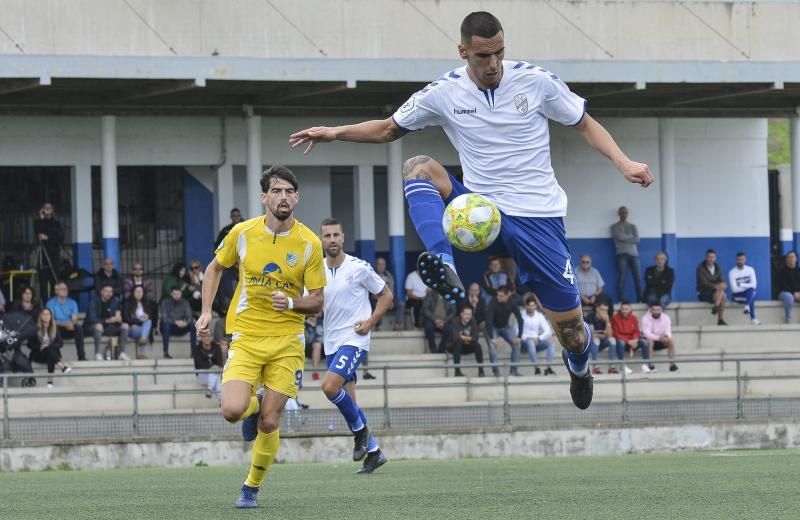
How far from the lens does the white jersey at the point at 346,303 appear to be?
13.9 meters

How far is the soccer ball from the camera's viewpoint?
28.1ft

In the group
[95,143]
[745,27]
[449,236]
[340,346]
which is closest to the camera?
[449,236]

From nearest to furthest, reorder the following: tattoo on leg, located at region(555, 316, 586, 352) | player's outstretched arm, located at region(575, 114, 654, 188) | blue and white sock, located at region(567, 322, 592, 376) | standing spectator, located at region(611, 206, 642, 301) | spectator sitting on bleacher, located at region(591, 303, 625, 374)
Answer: player's outstretched arm, located at region(575, 114, 654, 188)
tattoo on leg, located at region(555, 316, 586, 352)
blue and white sock, located at region(567, 322, 592, 376)
spectator sitting on bleacher, located at region(591, 303, 625, 374)
standing spectator, located at region(611, 206, 642, 301)

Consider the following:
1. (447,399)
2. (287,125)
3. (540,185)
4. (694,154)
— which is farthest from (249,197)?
(540,185)

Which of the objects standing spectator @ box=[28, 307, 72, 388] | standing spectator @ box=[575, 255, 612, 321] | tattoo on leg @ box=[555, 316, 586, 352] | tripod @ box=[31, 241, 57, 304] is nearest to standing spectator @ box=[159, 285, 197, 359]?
standing spectator @ box=[28, 307, 72, 388]

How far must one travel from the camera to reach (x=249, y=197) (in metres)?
23.6

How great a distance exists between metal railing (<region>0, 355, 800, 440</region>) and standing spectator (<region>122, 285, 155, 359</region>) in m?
2.31

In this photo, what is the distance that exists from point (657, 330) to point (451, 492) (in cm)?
1228

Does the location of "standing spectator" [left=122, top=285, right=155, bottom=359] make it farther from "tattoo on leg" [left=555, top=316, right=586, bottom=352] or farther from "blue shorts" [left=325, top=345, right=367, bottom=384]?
"tattoo on leg" [left=555, top=316, right=586, bottom=352]

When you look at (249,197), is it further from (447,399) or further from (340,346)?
(340,346)

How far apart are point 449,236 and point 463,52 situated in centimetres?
108

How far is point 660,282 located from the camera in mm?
24031

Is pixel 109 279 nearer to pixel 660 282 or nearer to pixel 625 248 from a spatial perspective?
pixel 660 282

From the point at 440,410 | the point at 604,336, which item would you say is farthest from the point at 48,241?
the point at 604,336
